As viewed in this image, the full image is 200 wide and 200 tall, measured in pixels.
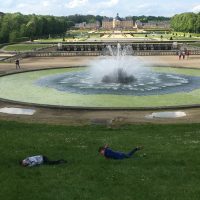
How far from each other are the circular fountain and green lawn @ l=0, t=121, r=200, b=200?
8.16 m

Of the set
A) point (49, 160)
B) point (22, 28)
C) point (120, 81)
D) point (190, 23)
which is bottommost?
point (120, 81)

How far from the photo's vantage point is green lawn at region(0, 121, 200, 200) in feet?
33.9

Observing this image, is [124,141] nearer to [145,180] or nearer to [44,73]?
[145,180]

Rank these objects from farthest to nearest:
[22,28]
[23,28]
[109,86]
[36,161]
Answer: [23,28], [22,28], [109,86], [36,161]

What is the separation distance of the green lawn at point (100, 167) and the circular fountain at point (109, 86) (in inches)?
321

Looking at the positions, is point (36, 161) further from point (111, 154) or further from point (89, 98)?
point (89, 98)

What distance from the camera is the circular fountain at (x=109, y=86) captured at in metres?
28.5

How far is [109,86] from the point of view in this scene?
1362 inches

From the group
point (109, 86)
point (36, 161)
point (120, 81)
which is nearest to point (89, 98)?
point (109, 86)

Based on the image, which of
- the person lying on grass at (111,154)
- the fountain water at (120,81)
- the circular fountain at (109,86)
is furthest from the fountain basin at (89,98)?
the person lying on grass at (111,154)

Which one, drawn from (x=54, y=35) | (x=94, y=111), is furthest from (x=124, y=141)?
(x=54, y=35)

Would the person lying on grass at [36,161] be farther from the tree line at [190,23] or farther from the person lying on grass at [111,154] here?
the tree line at [190,23]

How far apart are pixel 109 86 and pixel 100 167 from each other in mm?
22260

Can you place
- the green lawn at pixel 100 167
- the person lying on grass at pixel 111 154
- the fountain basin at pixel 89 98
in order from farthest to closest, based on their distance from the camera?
the fountain basin at pixel 89 98 < the person lying on grass at pixel 111 154 < the green lawn at pixel 100 167
